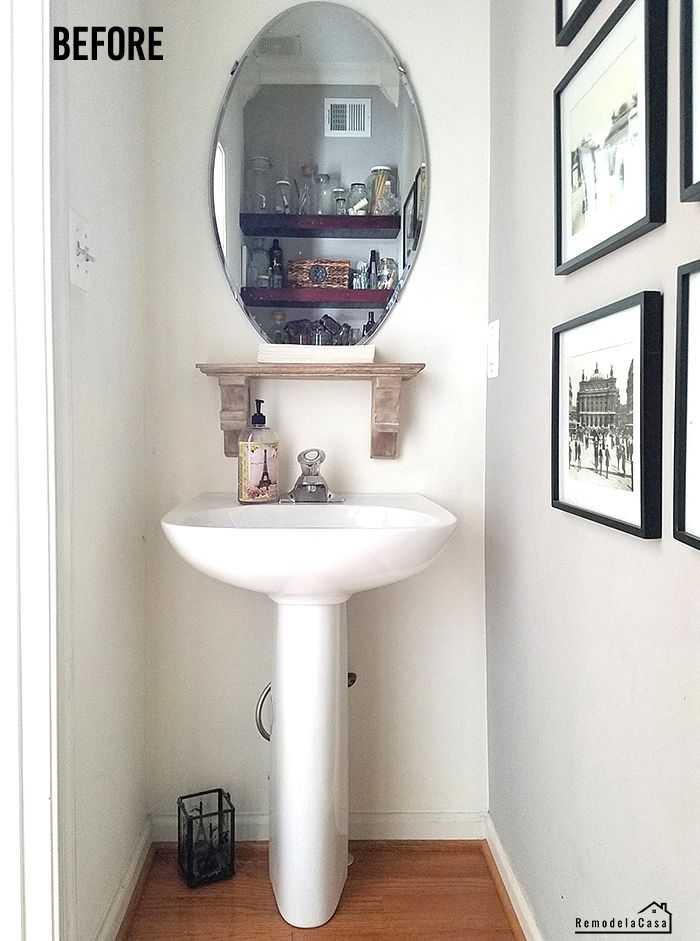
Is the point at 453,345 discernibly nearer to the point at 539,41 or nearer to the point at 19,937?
the point at 539,41

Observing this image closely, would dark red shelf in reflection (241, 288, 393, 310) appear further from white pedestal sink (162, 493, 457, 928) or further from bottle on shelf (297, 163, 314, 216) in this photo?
white pedestal sink (162, 493, 457, 928)

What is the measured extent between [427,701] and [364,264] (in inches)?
42.0

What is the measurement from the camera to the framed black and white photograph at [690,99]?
0.81 metres

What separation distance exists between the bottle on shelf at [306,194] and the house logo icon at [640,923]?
1507 millimetres

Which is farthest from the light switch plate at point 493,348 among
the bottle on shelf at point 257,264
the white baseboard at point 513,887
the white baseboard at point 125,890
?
the white baseboard at point 125,890

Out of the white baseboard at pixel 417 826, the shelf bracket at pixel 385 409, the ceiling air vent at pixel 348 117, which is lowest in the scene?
the white baseboard at pixel 417 826

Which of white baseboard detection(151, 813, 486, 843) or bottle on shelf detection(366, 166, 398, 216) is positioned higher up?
bottle on shelf detection(366, 166, 398, 216)

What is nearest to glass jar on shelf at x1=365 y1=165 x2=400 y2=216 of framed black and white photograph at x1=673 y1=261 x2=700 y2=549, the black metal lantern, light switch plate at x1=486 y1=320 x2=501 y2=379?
light switch plate at x1=486 y1=320 x2=501 y2=379

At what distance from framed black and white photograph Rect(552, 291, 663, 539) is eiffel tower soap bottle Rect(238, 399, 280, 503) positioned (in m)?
0.67

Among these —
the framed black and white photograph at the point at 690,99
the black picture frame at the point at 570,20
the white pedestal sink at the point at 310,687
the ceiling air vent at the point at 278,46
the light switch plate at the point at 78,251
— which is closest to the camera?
the framed black and white photograph at the point at 690,99

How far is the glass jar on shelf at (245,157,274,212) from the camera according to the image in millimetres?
1798

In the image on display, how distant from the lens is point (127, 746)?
64.8 inches

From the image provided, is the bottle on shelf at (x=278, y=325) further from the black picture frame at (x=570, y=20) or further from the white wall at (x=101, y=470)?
the black picture frame at (x=570, y=20)

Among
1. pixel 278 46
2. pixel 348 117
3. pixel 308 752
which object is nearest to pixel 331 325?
pixel 348 117
